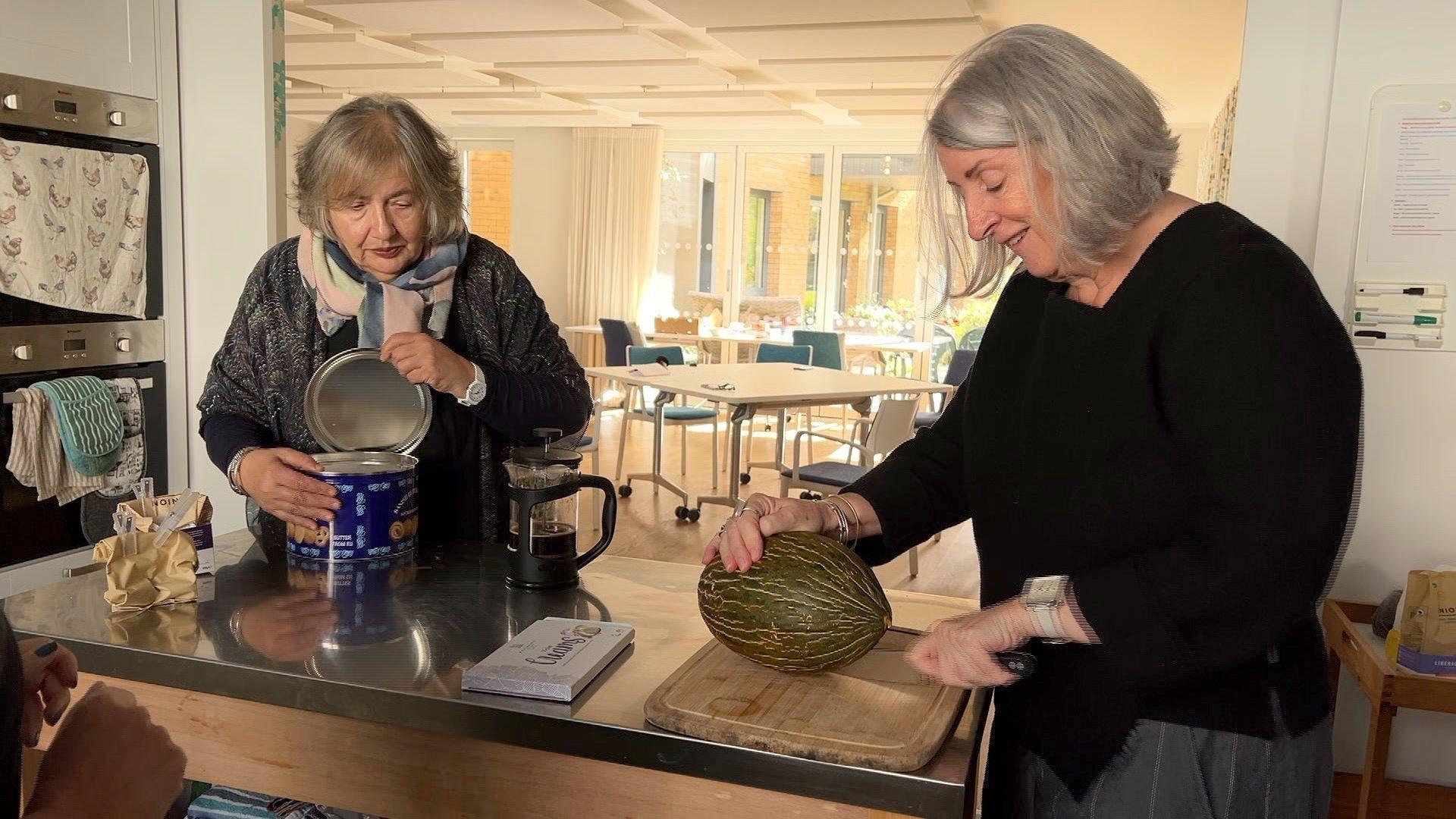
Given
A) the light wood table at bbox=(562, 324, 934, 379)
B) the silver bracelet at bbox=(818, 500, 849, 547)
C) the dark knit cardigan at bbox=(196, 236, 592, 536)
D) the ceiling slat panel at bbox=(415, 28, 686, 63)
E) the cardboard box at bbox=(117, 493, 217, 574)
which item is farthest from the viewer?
the light wood table at bbox=(562, 324, 934, 379)

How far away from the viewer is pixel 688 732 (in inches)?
41.0

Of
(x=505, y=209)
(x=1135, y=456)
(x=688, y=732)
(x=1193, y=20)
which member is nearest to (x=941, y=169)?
(x=1135, y=456)

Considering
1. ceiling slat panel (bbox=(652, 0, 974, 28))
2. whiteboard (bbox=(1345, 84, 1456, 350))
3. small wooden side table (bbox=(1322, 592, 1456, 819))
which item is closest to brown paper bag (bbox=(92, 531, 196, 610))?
small wooden side table (bbox=(1322, 592, 1456, 819))

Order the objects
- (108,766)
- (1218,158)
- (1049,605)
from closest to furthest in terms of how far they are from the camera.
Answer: (108,766) → (1049,605) → (1218,158)

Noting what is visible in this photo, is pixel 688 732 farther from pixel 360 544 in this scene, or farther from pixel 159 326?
pixel 159 326

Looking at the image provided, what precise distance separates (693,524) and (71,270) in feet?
11.8

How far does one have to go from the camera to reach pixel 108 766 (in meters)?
0.92

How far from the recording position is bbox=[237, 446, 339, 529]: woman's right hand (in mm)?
1524

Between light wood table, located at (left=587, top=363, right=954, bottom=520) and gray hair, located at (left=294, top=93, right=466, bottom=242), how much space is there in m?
3.46

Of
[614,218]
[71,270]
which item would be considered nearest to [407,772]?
[71,270]

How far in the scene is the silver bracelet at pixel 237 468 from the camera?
1.62m

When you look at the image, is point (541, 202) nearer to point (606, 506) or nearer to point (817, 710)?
point (606, 506)

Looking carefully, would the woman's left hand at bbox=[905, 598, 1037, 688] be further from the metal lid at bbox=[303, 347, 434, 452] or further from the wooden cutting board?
the metal lid at bbox=[303, 347, 434, 452]

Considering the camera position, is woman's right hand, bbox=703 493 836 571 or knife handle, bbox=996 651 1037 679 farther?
woman's right hand, bbox=703 493 836 571
